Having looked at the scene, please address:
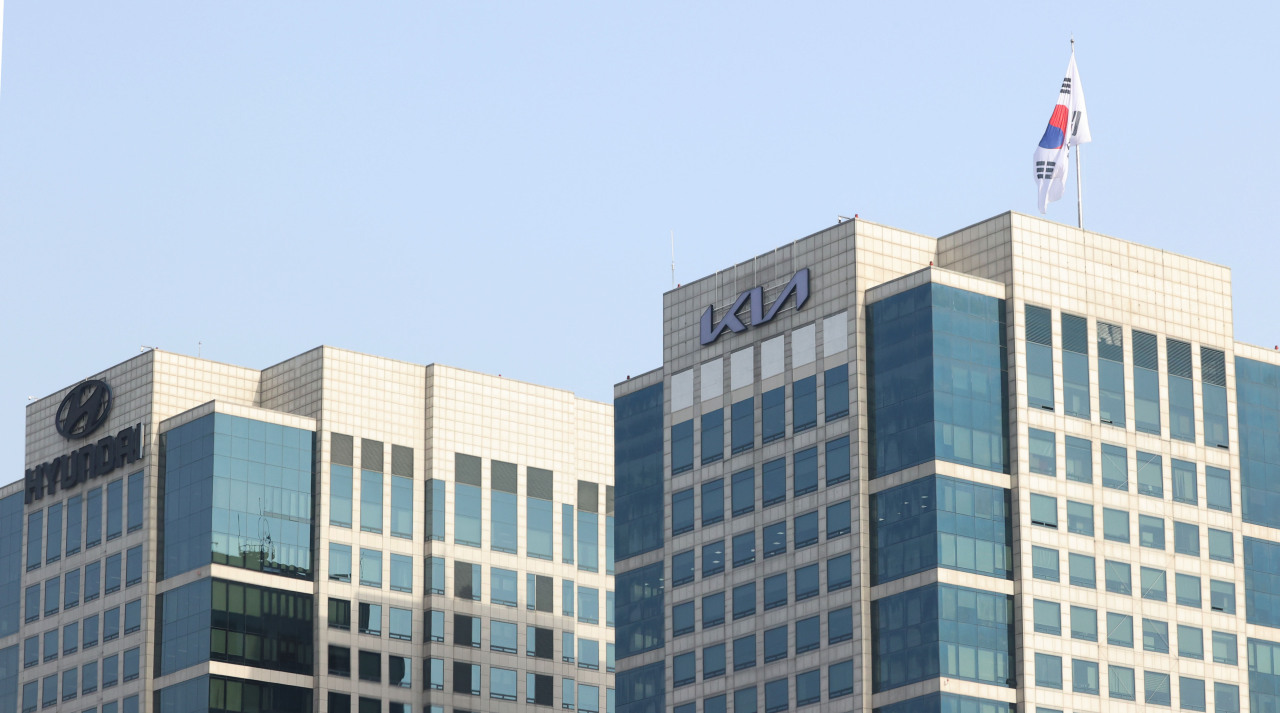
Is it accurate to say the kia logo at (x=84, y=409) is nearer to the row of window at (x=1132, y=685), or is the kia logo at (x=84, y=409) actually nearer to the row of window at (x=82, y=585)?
the row of window at (x=82, y=585)

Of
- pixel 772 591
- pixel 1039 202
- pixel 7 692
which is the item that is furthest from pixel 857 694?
pixel 7 692

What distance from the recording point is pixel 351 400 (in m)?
173

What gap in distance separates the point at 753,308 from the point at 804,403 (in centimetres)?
889

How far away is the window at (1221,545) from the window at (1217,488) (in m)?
1.84

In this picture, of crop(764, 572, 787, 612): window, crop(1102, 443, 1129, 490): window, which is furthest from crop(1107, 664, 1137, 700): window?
crop(764, 572, 787, 612): window

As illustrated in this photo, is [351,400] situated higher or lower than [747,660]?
higher

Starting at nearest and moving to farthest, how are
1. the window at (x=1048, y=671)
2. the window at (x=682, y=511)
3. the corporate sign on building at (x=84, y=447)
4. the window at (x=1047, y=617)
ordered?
the window at (x=1048, y=671)
the window at (x=1047, y=617)
the window at (x=682, y=511)
the corporate sign on building at (x=84, y=447)

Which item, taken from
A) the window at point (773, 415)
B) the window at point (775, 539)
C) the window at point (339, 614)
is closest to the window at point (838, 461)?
the window at point (773, 415)

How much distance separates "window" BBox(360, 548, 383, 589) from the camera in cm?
17088

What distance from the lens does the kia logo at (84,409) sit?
17612cm

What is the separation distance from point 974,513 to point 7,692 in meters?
98.9

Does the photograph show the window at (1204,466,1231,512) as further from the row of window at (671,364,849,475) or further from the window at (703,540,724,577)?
the window at (703,540,724,577)

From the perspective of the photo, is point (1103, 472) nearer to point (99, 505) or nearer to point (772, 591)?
point (772, 591)

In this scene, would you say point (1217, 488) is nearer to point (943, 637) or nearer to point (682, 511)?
point (943, 637)
